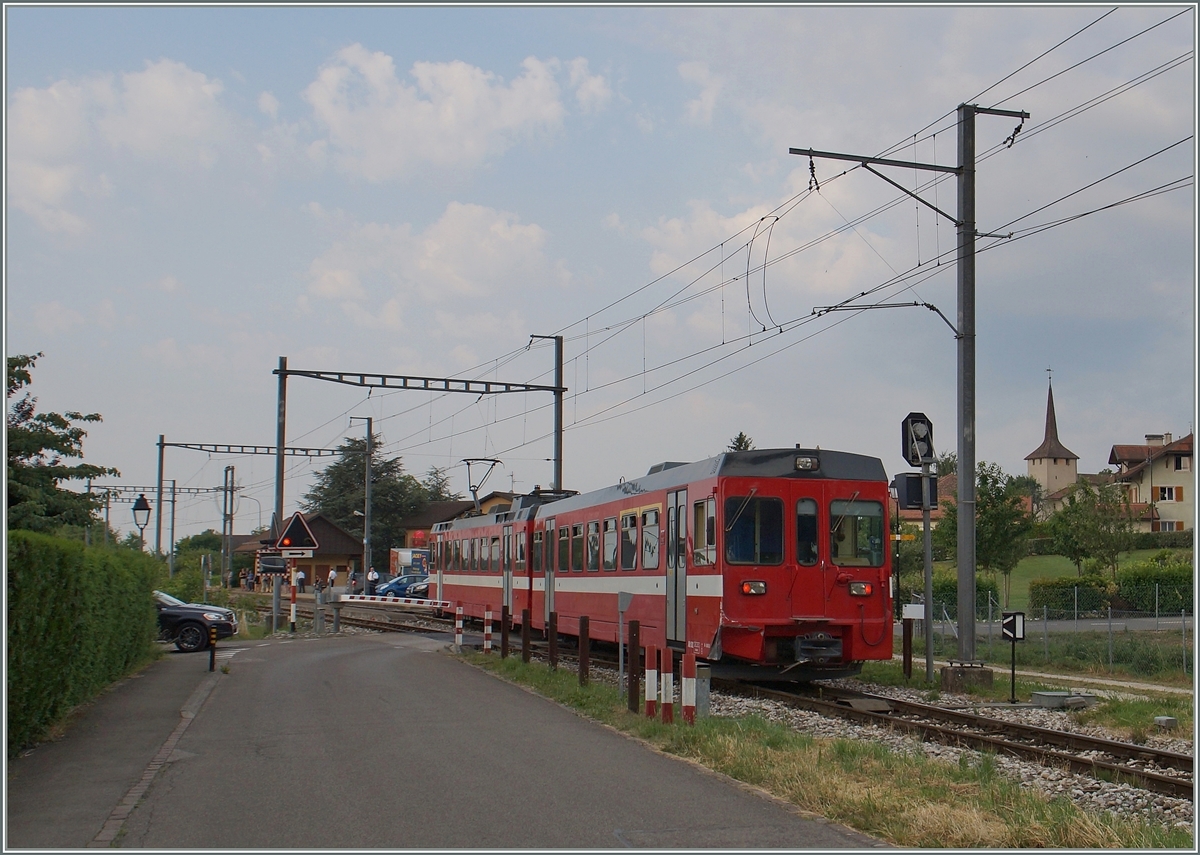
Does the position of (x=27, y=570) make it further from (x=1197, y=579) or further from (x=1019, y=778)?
(x=1197, y=579)

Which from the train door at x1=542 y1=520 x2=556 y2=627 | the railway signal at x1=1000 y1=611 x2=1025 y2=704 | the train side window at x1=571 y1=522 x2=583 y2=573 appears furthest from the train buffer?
the railway signal at x1=1000 y1=611 x2=1025 y2=704

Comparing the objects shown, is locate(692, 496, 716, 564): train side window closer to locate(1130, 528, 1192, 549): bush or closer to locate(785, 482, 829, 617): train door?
locate(785, 482, 829, 617): train door

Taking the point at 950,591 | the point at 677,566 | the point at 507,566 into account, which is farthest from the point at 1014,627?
the point at 950,591

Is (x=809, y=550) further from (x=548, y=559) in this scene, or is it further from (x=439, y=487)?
(x=439, y=487)

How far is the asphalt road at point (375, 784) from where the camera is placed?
722 centimetres

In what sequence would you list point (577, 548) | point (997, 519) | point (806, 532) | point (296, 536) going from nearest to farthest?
point (806, 532) → point (577, 548) → point (296, 536) → point (997, 519)

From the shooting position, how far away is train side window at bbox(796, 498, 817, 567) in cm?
1559

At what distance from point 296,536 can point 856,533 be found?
639 inches

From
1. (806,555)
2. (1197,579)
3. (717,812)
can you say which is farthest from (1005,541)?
(717,812)

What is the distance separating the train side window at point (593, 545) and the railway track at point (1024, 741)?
18.6ft

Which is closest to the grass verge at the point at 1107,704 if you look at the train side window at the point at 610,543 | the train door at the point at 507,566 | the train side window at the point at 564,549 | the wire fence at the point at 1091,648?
the wire fence at the point at 1091,648

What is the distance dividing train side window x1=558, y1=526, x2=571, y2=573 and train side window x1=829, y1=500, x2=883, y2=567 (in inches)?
307

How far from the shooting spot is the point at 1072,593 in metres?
38.2

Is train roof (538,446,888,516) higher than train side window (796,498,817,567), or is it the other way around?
train roof (538,446,888,516)
